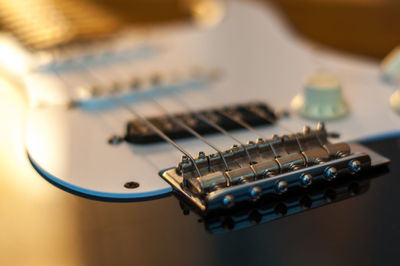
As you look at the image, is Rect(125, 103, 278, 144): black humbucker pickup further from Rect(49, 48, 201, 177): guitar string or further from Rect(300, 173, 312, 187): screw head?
Rect(300, 173, 312, 187): screw head

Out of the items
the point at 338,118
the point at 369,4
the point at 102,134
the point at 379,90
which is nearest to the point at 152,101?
the point at 102,134

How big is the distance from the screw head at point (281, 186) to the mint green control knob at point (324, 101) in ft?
0.95

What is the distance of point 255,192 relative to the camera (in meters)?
0.55

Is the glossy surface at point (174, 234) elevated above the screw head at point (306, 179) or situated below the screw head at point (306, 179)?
below

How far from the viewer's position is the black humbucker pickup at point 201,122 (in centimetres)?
73

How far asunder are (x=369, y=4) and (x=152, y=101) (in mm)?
1266

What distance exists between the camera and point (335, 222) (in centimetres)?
55

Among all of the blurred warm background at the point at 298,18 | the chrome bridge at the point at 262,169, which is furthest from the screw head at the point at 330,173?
the blurred warm background at the point at 298,18

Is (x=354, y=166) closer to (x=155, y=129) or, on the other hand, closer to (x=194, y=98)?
(x=155, y=129)

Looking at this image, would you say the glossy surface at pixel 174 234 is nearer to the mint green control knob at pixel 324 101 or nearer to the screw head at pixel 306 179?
the screw head at pixel 306 179

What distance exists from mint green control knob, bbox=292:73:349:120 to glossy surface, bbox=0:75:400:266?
8.4 inches

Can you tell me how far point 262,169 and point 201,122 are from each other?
0.67 ft

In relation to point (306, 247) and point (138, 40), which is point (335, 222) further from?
point (138, 40)

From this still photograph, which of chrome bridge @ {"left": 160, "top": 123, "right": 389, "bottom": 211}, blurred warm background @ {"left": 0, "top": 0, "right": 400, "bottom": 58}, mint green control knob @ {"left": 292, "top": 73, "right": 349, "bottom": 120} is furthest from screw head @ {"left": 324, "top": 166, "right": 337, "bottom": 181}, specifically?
blurred warm background @ {"left": 0, "top": 0, "right": 400, "bottom": 58}
